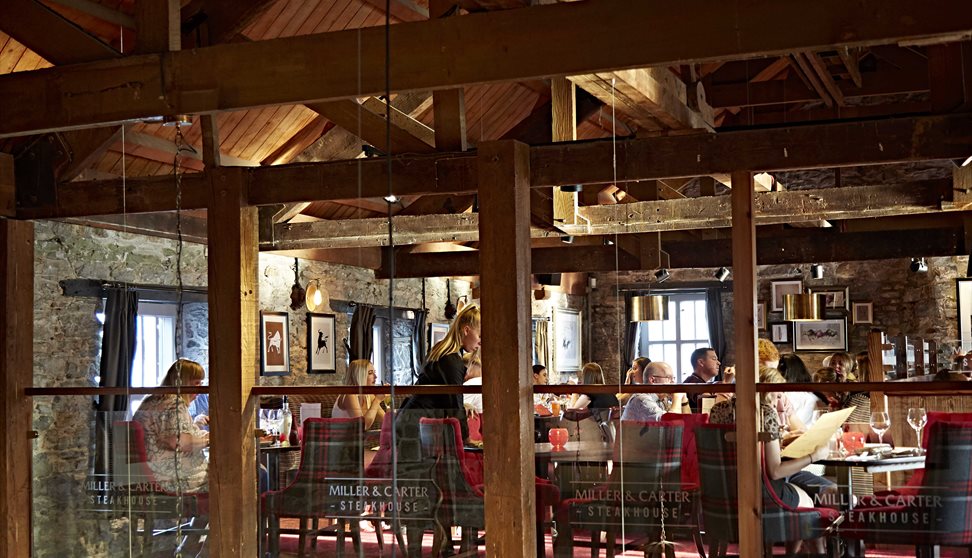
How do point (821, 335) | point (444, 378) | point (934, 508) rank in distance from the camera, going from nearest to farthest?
1. point (934, 508)
2. point (444, 378)
3. point (821, 335)

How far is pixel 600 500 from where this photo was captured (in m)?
5.32

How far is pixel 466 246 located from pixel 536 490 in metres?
8.58

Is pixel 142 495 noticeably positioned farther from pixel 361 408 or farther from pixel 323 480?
pixel 361 408

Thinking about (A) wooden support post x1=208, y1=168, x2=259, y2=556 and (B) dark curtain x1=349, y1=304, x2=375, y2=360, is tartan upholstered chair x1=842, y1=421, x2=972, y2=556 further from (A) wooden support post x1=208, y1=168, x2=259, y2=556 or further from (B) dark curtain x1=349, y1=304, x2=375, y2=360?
(B) dark curtain x1=349, y1=304, x2=375, y2=360

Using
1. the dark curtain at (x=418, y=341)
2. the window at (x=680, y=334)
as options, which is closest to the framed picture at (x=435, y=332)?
the dark curtain at (x=418, y=341)

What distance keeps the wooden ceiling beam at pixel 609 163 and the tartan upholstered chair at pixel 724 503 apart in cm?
141

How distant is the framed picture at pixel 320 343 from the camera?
458 inches

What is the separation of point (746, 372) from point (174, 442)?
3.40 meters

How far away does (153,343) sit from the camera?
31.0ft

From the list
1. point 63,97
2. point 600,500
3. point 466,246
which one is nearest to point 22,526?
point 63,97

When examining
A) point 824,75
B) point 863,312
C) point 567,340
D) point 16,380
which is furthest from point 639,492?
point 567,340

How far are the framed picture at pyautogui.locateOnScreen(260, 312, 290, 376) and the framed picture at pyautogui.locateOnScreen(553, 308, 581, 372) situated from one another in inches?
249

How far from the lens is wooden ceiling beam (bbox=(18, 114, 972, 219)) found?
212 inches

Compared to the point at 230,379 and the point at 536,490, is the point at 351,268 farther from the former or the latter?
the point at 536,490
